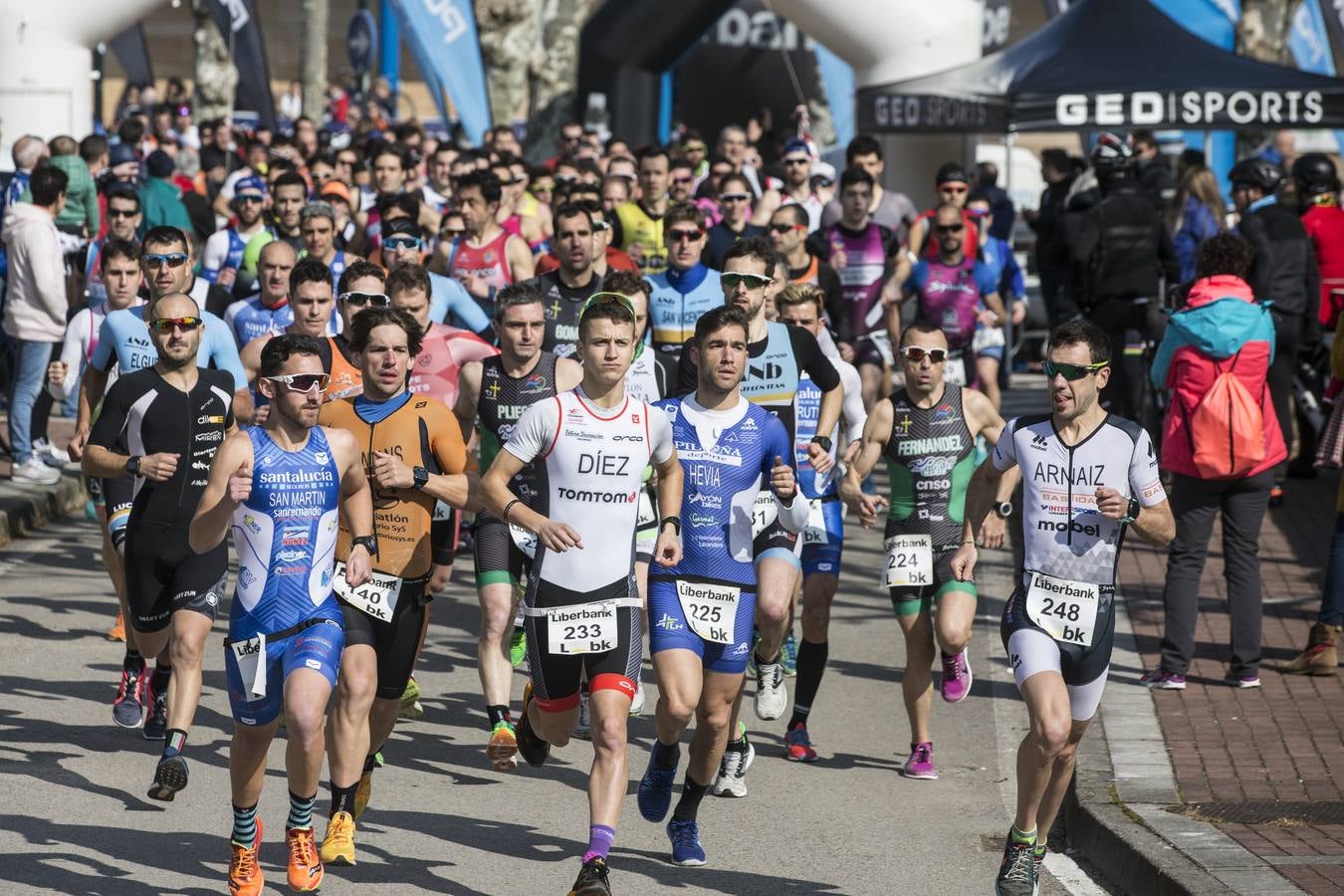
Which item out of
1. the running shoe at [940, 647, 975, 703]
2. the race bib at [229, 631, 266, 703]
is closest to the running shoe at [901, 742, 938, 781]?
the running shoe at [940, 647, 975, 703]

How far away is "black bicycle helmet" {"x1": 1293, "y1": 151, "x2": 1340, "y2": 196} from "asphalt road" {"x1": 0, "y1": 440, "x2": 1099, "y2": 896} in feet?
17.9

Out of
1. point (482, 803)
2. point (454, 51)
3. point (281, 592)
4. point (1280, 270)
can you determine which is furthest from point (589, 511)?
point (454, 51)

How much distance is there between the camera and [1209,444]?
9.47 m

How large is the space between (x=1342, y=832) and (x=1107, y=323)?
7.72 m

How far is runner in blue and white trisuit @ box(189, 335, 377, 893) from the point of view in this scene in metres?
6.30

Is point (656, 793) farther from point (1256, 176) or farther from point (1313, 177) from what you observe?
point (1313, 177)

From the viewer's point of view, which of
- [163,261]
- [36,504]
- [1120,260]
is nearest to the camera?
[163,261]

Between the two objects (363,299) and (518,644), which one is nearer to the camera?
(363,299)

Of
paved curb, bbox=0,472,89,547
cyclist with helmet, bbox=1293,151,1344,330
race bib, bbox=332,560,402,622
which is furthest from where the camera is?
cyclist with helmet, bbox=1293,151,1344,330

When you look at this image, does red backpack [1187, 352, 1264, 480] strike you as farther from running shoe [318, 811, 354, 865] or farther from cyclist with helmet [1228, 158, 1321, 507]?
running shoe [318, 811, 354, 865]

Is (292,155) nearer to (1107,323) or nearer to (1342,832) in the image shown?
(1107,323)

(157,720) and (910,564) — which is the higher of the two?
(910,564)

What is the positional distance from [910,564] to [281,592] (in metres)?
2.85

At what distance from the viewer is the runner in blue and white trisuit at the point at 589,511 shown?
6.68 meters
